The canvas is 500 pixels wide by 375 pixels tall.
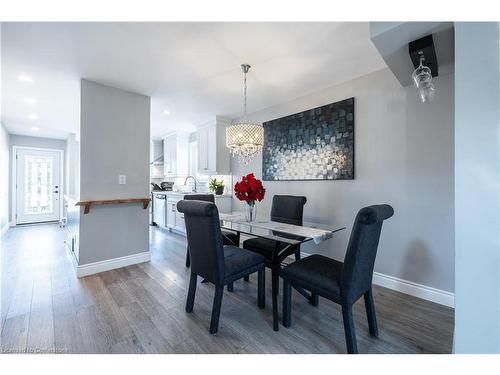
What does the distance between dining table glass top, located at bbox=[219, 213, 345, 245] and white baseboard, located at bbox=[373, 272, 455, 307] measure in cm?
89

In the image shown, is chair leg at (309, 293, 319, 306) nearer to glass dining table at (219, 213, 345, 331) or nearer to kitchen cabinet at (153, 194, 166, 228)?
glass dining table at (219, 213, 345, 331)

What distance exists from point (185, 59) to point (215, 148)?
2.07m

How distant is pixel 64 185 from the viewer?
6.14 meters

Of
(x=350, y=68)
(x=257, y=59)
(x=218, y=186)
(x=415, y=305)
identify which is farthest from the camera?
(x=218, y=186)

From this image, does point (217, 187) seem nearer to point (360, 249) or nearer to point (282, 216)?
point (282, 216)

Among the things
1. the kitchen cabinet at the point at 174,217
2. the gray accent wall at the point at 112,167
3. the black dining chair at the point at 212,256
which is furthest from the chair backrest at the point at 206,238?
the kitchen cabinet at the point at 174,217

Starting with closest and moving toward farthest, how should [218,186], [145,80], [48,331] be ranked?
[48,331]
[145,80]
[218,186]

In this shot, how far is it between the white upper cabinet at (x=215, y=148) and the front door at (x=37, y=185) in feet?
15.4

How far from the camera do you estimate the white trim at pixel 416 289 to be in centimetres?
205

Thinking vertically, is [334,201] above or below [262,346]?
above

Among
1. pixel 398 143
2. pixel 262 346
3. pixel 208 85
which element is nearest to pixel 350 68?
pixel 398 143
